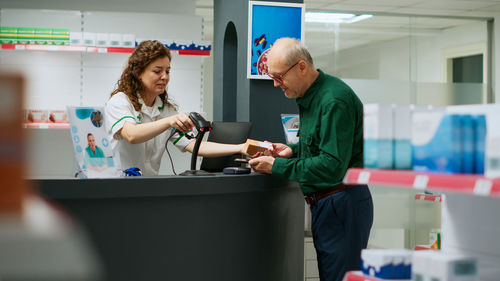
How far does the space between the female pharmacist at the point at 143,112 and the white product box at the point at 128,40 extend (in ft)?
6.35

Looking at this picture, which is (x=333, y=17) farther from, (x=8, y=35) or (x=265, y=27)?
(x=8, y=35)

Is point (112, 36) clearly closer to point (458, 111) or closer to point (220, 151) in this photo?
point (220, 151)

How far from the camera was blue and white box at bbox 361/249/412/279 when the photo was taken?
1911 mm

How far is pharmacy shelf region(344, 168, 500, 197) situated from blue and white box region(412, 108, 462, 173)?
0.04 metres

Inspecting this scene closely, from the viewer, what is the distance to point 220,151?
324 centimetres

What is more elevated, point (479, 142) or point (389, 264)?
point (479, 142)

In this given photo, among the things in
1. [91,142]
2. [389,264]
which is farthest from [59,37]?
[389,264]

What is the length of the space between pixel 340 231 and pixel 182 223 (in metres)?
0.76

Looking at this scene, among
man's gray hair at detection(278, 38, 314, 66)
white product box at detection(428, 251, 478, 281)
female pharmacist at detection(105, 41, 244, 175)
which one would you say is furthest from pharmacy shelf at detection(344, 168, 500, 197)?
female pharmacist at detection(105, 41, 244, 175)

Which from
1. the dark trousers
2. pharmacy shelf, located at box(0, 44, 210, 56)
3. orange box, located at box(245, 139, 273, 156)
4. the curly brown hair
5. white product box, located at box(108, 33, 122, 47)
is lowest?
the dark trousers

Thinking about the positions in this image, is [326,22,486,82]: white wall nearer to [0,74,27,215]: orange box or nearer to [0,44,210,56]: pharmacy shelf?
[0,44,210,56]: pharmacy shelf

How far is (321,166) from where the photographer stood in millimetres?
2691

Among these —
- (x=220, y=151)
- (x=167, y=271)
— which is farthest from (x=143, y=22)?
(x=167, y=271)

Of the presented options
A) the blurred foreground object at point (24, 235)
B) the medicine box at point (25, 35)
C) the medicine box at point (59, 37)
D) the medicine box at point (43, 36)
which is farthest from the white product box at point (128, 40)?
the blurred foreground object at point (24, 235)
